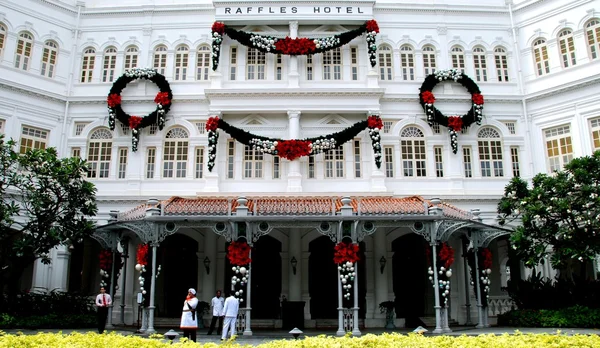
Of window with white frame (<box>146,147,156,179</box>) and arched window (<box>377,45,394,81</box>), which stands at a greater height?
arched window (<box>377,45,394,81</box>)

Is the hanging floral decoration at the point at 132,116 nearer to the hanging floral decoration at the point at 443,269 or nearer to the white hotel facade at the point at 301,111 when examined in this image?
the white hotel facade at the point at 301,111

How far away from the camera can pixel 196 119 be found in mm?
24406

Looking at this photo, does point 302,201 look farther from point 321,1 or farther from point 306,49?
point 321,1

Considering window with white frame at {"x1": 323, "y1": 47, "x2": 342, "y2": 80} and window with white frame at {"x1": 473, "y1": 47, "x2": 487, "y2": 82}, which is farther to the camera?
window with white frame at {"x1": 473, "y1": 47, "x2": 487, "y2": 82}

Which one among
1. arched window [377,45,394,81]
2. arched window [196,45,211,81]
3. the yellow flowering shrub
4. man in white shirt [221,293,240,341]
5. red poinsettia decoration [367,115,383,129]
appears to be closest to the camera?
the yellow flowering shrub

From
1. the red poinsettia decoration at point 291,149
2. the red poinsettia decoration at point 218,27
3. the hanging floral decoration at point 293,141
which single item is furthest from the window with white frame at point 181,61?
the red poinsettia decoration at point 291,149

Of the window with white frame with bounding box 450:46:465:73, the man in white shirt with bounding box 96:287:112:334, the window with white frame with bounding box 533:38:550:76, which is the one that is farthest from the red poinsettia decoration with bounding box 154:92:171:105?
the window with white frame with bounding box 533:38:550:76

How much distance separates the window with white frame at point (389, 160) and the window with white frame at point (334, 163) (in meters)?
1.95

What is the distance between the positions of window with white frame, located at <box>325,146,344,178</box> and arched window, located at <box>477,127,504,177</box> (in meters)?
6.33

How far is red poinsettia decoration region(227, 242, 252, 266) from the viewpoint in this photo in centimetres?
1720

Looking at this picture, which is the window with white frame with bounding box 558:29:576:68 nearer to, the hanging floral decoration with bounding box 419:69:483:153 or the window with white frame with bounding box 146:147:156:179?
the hanging floral decoration with bounding box 419:69:483:153

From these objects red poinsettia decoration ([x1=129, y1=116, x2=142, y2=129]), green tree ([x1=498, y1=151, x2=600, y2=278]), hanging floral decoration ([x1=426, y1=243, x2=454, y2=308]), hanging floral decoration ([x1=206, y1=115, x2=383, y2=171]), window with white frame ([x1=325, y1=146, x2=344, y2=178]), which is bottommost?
hanging floral decoration ([x1=426, y1=243, x2=454, y2=308])

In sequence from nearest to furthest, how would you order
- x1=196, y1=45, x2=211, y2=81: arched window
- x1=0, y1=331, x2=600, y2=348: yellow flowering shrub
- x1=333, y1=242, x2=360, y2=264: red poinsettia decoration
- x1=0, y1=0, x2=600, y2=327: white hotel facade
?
x1=0, y1=331, x2=600, y2=348: yellow flowering shrub
x1=333, y1=242, x2=360, y2=264: red poinsettia decoration
x1=0, y1=0, x2=600, y2=327: white hotel facade
x1=196, y1=45, x2=211, y2=81: arched window

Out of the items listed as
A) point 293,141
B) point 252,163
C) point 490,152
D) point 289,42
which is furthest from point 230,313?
point 490,152
